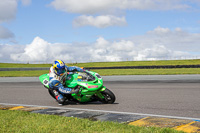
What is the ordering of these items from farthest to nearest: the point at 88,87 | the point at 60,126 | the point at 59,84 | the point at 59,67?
the point at 59,84 < the point at 59,67 < the point at 88,87 < the point at 60,126

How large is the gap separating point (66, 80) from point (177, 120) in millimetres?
3998

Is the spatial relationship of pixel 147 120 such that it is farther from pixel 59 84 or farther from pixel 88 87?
pixel 59 84

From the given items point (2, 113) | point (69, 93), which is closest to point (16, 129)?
point (2, 113)

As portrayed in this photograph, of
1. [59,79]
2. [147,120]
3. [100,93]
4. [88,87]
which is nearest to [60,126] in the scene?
[147,120]

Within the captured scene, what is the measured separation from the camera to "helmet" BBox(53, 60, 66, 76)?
777 centimetres

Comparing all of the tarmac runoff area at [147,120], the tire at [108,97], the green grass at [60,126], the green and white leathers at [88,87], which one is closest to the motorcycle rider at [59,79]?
Answer: the green and white leathers at [88,87]

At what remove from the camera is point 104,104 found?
26.0 feet

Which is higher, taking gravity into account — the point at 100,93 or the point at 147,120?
the point at 100,93

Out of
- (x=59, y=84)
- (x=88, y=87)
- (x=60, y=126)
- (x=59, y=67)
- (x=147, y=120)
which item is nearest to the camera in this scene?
(x=60, y=126)

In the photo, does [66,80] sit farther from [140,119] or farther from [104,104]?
[140,119]

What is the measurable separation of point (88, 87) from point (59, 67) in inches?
43.9

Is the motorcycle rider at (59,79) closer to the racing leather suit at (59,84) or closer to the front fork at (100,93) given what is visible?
the racing leather suit at (59,84)

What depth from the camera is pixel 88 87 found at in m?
7.52

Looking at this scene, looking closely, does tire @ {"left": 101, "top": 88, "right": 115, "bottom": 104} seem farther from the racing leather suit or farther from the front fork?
the racing leather suit
